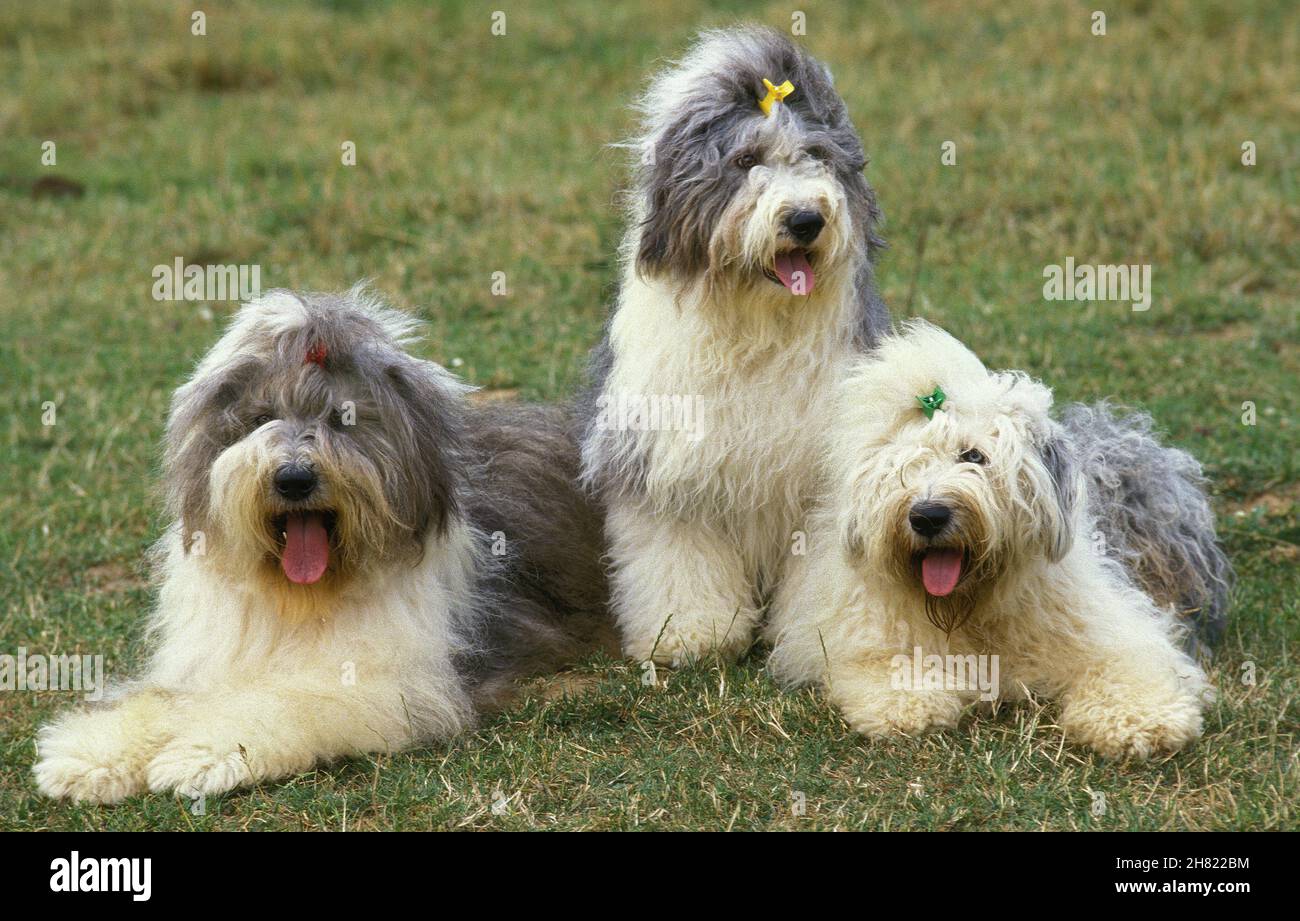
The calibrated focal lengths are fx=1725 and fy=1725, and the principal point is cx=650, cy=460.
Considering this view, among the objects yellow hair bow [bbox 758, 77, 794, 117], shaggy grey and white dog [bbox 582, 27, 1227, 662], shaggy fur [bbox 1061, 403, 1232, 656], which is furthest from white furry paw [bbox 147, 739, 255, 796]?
shaggy fur [bbox 1061, 403, 1232, 656]

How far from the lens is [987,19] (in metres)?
13.4

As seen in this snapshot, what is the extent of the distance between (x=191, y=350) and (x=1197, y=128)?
662 centimetres

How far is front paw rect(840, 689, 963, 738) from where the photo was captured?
17.2 feet

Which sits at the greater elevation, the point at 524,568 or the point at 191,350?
the point at 191,350

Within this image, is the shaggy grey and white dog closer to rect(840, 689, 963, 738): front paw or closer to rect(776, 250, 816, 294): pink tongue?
rect(776, 250, 816, 294): pink tongue

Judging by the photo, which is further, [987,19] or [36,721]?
[987,19]

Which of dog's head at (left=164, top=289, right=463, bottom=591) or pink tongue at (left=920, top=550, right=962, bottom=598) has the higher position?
dog's head at (left=164, top=289, right=463, bottom=591)

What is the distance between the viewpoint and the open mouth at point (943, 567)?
16.9 feet

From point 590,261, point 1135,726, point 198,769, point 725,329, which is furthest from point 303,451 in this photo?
point 590,261

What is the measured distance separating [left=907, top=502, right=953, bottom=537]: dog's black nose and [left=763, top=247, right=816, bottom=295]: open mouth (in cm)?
83

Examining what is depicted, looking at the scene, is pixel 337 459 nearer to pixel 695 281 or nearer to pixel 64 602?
pixel 695 281

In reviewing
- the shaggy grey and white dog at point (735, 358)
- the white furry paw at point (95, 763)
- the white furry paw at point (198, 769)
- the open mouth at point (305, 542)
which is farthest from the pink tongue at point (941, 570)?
the white furry paw at point (95, 763)

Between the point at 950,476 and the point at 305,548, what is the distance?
1.92 metres

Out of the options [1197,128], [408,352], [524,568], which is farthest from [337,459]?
[1197,128]
